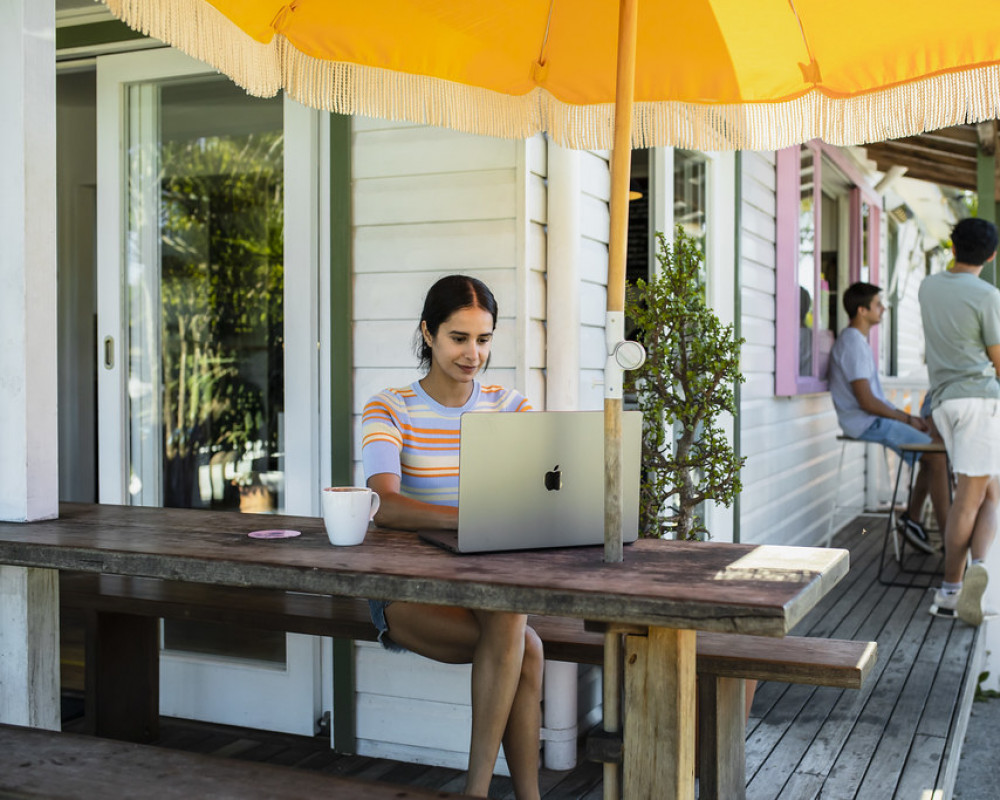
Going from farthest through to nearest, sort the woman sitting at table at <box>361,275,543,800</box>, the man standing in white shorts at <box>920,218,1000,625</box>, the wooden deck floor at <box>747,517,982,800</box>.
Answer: the man standing in white shorts at <box>920,218,1000,625</box> < the wooden deck floor at <box>747,517,982,800</box> < the woman sitting at table at <box>361,275,543,800</box>

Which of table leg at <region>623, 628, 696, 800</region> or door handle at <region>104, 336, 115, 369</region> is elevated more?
door handle at <region>104, 336, 115, 369</region>

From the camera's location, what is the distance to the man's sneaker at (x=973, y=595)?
4000 mm

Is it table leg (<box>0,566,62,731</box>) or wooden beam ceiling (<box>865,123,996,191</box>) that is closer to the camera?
table leg (<box>0,566,62,731</box>)

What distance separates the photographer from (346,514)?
186cm

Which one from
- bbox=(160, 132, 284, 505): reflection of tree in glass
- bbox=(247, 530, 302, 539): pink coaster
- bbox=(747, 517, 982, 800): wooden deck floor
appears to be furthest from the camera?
bbox=(160, 132, 284, 505): reflection of tree in glass

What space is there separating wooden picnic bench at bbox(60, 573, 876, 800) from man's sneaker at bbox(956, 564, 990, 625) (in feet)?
6.22

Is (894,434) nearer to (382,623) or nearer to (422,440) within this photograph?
(422,440)

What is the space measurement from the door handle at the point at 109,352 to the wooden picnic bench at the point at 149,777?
1.83 m

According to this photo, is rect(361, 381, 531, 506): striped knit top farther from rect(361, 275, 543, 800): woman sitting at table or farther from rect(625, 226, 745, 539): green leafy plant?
rect(625, 226, 745, 539): green leafy plant

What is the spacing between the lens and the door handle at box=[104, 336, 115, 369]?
3.50 metres

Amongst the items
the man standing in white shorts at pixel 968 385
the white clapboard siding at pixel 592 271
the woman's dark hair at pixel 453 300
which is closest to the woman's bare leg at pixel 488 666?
the woman's dark hair at pixel 453 300

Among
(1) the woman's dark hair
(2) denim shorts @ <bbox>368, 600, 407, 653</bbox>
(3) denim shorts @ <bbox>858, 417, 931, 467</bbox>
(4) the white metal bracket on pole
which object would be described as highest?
(1) the woman's dark hair

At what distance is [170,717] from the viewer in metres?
3.43

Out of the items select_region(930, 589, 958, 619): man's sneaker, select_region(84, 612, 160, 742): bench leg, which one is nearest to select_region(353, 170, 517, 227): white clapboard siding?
select_region(84, 612, 160, 742): bench leg
